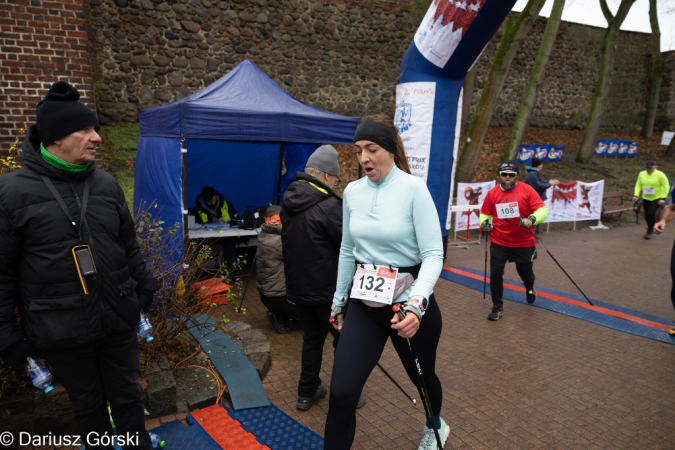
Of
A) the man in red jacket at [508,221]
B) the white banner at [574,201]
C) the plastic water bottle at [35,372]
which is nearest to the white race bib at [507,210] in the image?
the man in red jacket at [508,221]

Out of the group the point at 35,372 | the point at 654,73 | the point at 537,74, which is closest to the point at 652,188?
the point at 537,74

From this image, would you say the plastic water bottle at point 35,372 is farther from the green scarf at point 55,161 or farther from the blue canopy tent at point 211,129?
the blue canopy tent at point 211,129

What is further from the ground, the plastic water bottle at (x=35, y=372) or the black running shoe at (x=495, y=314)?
the plastic water bottle at (x=35, y=372)

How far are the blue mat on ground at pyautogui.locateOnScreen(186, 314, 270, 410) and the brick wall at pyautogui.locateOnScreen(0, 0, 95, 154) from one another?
Result: 467 centimetres

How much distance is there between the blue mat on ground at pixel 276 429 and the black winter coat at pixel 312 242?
0.86 m

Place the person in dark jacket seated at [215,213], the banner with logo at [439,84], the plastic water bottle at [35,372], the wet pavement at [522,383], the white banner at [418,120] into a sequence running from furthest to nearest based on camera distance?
1. the person in dark jacket seated at [215,213]
2. the white banner at [418,120]
3. the banner with logo at [439,84]
4. the wet pavement at [522,383]
5. the plastic water bottle at [35,372]

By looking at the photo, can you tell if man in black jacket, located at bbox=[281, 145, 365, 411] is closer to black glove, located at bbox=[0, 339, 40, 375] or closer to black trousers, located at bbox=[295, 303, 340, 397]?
black trousers, located at bbox=[295, 303, 340, 397]

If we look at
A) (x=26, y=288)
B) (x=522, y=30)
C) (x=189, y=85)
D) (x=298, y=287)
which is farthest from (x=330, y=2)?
(x=26, y=288)

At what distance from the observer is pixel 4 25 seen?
6395 millimetres

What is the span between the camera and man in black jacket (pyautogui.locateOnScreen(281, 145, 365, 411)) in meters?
3.43

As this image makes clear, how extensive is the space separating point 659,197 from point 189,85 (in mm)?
12546

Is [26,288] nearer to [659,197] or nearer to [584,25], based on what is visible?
[659,197]

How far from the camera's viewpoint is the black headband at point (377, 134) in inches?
97.6

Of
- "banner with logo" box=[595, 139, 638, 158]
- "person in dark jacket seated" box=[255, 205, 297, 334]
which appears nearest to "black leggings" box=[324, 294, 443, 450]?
"person in dark jacket seated" box=[255, 205, 297, 334]
